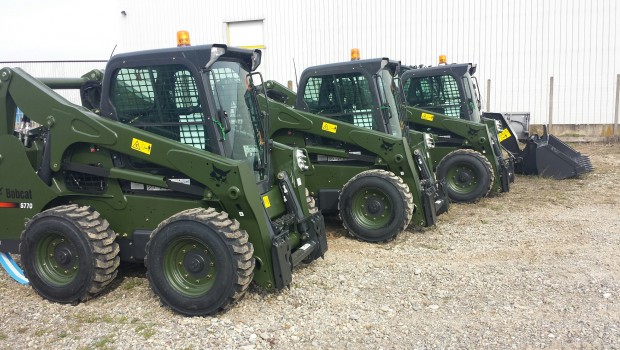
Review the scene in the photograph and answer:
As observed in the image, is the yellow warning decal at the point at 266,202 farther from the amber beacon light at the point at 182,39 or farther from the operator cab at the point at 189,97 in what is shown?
the amber beacon light at the point at 182,39

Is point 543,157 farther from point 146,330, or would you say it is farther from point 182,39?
point 146,330

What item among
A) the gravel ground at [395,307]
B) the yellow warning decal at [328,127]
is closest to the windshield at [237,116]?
the gravel ground at [395,307]

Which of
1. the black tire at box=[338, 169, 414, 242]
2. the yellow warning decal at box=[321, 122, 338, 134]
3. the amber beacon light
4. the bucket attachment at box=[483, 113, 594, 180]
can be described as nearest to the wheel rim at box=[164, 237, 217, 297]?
the amber beacon light

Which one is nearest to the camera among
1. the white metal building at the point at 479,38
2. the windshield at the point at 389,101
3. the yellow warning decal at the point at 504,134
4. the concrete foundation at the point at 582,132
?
the windshield at the point at 389,101

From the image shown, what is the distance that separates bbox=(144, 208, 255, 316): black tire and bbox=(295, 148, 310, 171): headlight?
4.20 ft

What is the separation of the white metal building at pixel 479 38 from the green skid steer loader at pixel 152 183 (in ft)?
35.9

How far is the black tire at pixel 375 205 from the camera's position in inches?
266

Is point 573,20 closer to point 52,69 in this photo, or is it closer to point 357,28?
point 357,28

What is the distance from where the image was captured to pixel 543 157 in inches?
437

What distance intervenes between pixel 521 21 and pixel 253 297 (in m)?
14.5

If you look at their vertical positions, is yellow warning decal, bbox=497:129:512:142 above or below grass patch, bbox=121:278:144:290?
above

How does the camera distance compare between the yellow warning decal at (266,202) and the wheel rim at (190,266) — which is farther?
the yellow warning decal at (266,202)

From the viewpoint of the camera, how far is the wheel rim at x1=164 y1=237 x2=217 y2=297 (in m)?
4.45

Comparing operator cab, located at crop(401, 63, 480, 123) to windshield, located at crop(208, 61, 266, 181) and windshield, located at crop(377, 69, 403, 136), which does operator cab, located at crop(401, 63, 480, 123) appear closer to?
windshield, located at crop(377, 69, 403, 136)
